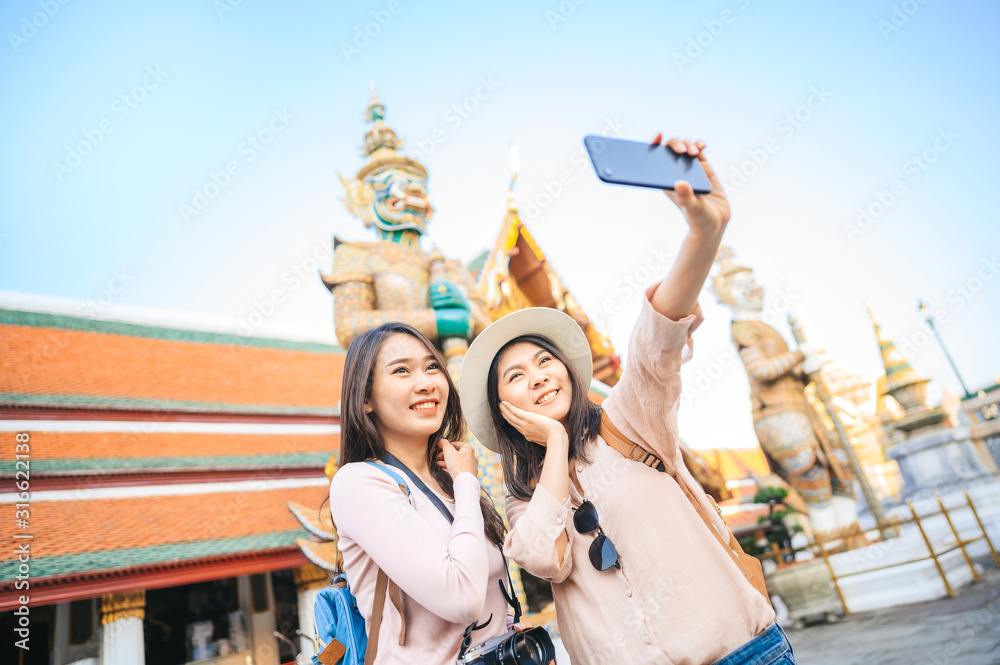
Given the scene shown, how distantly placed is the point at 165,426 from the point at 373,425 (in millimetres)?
7978

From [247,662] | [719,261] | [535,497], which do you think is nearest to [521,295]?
[719,261]

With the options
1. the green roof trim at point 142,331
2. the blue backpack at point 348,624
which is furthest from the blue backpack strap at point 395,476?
the green roof trim at point 142,331

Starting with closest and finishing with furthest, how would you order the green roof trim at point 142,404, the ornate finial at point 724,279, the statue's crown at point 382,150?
the statue's crown at point 382,150 → the green roof trim at point 142,404 → the ornate finial at point 724,279

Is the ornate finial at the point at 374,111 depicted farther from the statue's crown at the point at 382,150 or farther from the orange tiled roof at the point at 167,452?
the orange tiled roof at the point at 167,452

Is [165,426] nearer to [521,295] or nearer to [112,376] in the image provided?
[112,376]

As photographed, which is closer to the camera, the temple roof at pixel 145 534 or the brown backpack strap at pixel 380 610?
the brown backpack strap at pixel 380 610

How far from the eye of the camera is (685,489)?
1.62 meters

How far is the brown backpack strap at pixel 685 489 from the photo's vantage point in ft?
4.90

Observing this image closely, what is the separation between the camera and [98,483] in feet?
22.8

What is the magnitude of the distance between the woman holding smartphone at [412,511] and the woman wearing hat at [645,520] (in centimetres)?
17

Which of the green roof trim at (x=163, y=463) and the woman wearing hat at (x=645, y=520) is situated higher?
the green roof trim at (x=163, y=463)

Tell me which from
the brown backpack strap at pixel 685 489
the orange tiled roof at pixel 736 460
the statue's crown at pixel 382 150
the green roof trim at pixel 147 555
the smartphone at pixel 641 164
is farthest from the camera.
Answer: the orange tiled roof at pixel 736 460

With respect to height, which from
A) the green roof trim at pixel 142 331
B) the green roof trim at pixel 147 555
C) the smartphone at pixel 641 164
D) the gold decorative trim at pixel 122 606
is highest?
the green roof trim at pixel 142 331

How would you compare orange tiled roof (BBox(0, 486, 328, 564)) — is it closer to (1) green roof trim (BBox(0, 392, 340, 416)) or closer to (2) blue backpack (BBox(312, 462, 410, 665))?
(1) green roof trim (BBox(0, 392, 340, 416))
